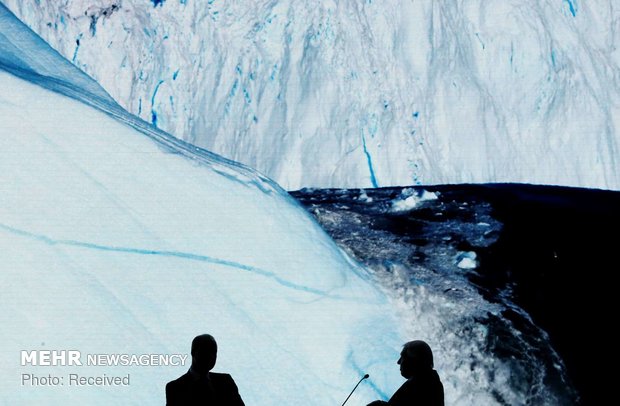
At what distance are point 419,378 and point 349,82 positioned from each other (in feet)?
21.0

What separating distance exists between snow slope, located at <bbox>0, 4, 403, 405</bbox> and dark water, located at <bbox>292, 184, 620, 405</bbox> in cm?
66

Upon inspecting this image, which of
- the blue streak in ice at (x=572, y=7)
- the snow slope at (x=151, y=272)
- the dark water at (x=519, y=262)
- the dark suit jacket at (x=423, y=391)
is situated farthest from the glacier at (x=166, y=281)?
the blue streak in ice at (x=572, y=7)

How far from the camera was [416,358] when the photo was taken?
4.64 ft

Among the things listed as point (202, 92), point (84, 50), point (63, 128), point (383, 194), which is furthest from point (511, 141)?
point (63, 128)

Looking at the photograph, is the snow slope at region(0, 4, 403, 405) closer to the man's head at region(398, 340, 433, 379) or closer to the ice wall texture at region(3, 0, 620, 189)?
the man's head at region(398, 340, 433, 379)

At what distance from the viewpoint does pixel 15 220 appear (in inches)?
99.5

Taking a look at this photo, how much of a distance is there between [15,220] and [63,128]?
533 millimetres

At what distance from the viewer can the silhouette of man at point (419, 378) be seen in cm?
141

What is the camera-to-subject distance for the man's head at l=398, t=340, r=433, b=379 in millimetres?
1410

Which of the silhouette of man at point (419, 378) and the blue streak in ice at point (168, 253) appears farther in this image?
the blue streak in ice at point (168, 253)

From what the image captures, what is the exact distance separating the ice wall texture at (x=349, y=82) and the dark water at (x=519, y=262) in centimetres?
160

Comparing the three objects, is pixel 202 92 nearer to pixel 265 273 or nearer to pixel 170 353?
pixel 265 273

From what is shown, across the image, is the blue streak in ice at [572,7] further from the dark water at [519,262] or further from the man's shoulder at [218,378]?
the man's shoulder at [218,378]

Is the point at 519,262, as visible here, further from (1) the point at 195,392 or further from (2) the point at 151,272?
(1) the point at 195,392
